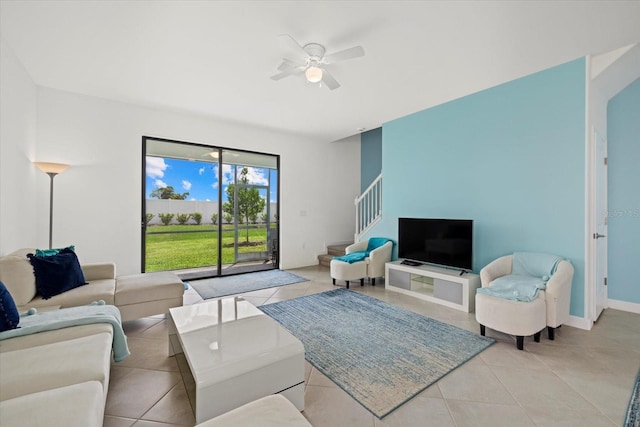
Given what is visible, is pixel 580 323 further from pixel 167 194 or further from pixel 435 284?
pixel 167 194

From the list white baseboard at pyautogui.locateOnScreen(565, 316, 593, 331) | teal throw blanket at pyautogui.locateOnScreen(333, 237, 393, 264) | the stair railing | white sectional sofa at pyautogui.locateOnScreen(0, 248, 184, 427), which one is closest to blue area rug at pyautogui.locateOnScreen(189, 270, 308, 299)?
teal throw blanket at pyautogui.locateOnScreen(333, 237, 393, 264)

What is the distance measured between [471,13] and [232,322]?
3.12 meters

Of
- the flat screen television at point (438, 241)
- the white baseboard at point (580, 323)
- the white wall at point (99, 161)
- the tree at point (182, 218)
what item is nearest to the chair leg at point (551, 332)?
the white baseboard at point (580, 323)

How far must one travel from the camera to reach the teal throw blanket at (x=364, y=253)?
459cm

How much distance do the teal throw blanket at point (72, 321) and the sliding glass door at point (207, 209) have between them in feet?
8.35

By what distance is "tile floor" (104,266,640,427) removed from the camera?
1.67 m

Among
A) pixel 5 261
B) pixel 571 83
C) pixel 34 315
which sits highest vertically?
pixel 571 83

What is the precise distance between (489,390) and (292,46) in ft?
10.3

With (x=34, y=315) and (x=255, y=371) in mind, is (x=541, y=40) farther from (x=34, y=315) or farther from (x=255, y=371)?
(x=34, y=315)

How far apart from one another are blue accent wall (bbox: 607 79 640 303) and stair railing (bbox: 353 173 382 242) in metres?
3.20

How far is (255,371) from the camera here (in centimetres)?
158

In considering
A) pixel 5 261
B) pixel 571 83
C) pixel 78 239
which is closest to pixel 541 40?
pixel 571 83

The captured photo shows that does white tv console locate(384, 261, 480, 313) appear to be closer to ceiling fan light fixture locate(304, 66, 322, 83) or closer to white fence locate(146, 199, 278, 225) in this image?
ceiling fan light fixture locate(304, 66, 322, 83)

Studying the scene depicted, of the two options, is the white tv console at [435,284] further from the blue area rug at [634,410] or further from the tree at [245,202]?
the tree at [245,202]
